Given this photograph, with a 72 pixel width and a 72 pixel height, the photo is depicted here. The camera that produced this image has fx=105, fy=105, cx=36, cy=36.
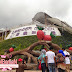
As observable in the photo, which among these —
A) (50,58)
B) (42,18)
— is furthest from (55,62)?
(42,18)

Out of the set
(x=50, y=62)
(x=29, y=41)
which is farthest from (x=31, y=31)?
(x=50, y=62)

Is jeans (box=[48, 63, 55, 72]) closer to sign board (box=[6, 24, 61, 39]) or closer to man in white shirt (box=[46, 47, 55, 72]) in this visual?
man in white shirt (box=[46, 47, 55, 72])

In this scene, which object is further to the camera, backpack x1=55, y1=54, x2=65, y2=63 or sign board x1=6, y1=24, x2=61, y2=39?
sign board x1=6, y1=24, x2=61, y2=39

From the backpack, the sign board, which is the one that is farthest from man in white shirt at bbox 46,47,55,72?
the sign board

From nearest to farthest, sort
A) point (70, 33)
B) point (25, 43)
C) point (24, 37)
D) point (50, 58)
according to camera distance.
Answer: point (50, 58) < point (25, 43) < point (24, 37) < point (70, 33)

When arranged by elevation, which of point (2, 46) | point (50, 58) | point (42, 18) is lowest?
point (50, 58)

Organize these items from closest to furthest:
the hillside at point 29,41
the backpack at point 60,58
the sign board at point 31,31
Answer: the backpack at point 60,58, the hillside at point 29,41, the sign board at point 31,31

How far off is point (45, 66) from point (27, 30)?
20413mm

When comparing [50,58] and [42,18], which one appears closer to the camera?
[50,58]

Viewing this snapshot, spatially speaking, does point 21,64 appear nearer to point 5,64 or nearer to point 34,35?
point 5,64

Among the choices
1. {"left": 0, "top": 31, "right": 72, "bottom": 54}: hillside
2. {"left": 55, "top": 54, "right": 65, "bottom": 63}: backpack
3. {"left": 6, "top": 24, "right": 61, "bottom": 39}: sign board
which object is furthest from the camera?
{"left": 6, "top": 24, "right": 61, "bottom": 39}: sign board

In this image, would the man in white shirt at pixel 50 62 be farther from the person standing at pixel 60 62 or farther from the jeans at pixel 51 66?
the person standing at pixel 60 62

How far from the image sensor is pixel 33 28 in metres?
25.5

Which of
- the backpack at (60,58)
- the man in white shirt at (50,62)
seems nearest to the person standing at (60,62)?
the backpack at (60,58)
